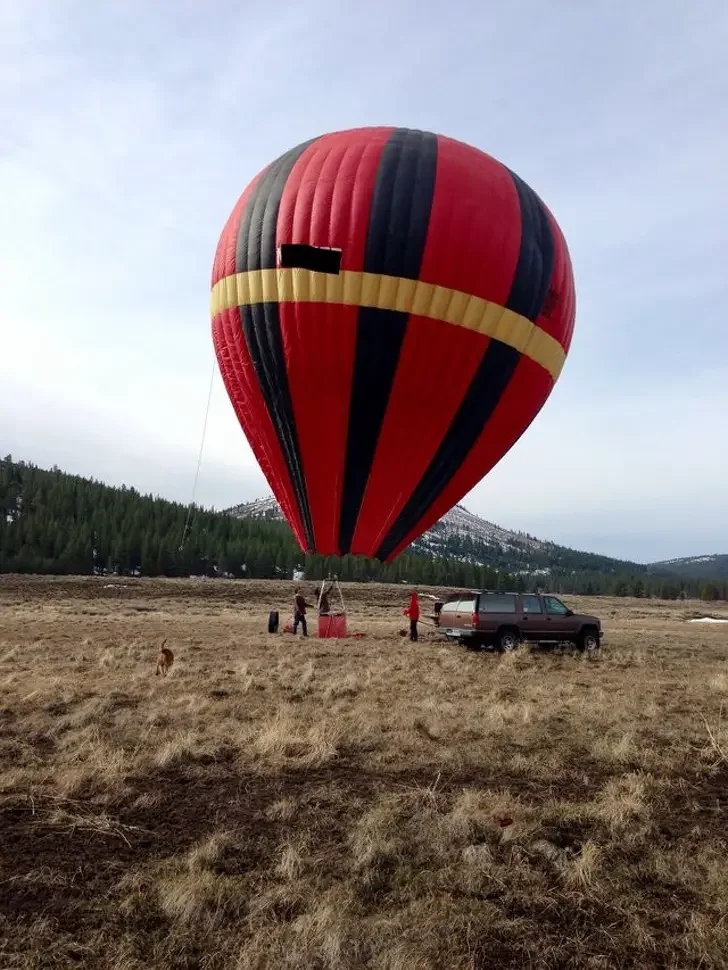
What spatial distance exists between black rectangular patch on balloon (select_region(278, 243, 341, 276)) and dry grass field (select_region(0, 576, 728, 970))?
7705 millimetres

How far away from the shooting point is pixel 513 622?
19.5 m

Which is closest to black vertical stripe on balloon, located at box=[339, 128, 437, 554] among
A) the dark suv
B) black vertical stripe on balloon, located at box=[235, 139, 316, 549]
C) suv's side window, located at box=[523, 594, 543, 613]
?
black vertical stripe on balloon, located at box=[235, 139, 316, 549]

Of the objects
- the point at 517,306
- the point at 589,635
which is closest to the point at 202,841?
the point at 517,306

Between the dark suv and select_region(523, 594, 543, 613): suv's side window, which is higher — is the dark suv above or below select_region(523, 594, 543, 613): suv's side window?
below

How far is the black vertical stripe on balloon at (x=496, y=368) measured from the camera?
45.5 ft

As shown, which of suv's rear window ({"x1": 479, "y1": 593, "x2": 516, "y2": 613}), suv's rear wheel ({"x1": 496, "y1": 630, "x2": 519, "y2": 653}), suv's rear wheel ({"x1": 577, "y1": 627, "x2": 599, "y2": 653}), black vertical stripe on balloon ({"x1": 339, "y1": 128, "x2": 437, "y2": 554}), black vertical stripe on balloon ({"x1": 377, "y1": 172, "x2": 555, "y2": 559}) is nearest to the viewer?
black vertical stripe on balloon ({"x1": 339, "y1": 128, "x2": 437, "y2": 554})

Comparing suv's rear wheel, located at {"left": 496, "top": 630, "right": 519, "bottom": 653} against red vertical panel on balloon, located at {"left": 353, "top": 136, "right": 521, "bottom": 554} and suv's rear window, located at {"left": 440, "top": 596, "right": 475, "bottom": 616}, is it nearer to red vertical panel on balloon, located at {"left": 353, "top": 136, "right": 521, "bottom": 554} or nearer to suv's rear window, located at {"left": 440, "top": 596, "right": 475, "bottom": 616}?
suv's rear window, located at {"left": 440, "top": 596, "right": 475, "bottom": 616}

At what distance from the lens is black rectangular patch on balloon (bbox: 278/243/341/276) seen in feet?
43.5

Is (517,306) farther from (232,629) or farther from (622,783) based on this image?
(232,629)

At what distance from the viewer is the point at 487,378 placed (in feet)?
46.5

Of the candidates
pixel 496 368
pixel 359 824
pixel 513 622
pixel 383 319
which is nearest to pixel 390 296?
pixel 383 319

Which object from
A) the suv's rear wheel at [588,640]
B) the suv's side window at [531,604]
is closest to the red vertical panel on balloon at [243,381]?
the suv's side window at [531,604]

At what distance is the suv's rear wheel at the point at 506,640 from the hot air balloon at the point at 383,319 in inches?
215

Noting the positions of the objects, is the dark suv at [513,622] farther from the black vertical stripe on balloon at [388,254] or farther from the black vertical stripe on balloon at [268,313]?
the black vertical stripe on balloon at [268,313]
